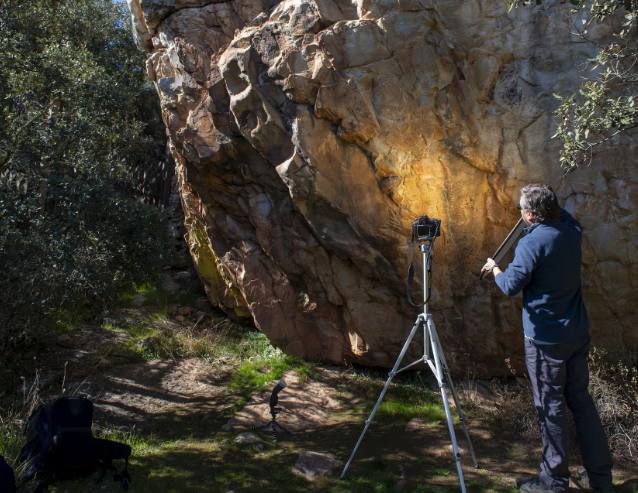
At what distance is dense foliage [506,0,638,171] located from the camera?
3184 mm

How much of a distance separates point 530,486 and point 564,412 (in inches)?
21.8

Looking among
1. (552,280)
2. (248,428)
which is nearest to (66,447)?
(248,428)

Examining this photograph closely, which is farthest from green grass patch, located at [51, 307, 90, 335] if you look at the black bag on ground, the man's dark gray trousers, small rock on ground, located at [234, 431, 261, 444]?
the man's dark gray trousers

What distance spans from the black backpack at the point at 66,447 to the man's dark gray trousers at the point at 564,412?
115 inches

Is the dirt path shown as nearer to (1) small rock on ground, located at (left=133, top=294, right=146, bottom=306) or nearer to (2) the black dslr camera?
(1) small rock on ground, located at (left=133, top=294, right=146, bottom=306)

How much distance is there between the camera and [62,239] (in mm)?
4262

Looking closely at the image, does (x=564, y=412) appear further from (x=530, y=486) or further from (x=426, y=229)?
(x=426, y=229)

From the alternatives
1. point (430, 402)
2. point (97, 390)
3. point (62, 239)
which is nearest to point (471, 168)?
point (430, 402)

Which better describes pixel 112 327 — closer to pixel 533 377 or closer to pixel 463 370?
pixel 463 370

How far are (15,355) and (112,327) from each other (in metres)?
1.43

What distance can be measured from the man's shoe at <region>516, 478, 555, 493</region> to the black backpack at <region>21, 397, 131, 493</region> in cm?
275

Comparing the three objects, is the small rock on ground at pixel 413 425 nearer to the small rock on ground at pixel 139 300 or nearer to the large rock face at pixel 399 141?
the large rock face at pixel 399 141

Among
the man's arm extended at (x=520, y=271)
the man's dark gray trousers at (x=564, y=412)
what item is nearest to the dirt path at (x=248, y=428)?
the man's dark gray trousers at (x=564, y=412)

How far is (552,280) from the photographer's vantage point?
2.83 metres
